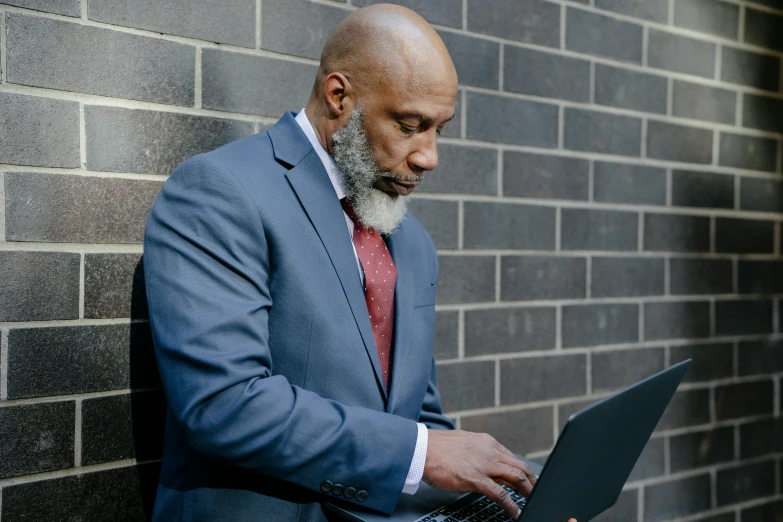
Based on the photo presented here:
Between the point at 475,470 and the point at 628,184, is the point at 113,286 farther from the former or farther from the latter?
the point at 628,184

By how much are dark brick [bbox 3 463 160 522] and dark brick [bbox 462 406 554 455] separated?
3.27 ft

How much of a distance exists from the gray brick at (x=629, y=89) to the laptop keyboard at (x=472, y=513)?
164 cm

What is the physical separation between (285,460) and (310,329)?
256mm

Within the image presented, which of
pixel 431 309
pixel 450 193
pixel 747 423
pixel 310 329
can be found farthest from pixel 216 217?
pixel 747 423

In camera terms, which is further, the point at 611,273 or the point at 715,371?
the point at 715,371

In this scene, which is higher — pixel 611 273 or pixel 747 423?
pixel 611 273

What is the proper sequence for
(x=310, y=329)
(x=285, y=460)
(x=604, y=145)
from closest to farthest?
1. (x=285, y=460)
2. (x=310, y=329)
3. (x=604, y=145)

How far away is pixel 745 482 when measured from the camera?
116 inches

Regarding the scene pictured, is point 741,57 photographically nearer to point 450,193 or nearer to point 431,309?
point 450,193

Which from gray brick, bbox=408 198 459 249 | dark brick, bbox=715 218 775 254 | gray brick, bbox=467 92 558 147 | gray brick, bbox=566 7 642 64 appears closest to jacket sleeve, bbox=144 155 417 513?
gray brick, bbox=408 198 459 249

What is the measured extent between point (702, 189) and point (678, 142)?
22cm

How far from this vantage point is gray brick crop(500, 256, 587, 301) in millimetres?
2322

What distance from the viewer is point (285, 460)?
3.95 feet

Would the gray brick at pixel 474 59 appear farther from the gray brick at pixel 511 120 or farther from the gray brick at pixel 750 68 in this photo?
the gray brick at pixel 750 68
